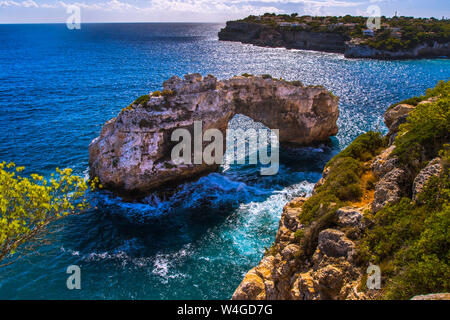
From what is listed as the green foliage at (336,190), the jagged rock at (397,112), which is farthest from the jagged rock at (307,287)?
the jagged rock at (397,112)

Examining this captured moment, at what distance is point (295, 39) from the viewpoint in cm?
15550

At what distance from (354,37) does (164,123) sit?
129168 millimetres

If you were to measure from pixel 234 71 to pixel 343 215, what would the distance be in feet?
291

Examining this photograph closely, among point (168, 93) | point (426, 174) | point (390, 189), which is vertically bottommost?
point (390, 189)

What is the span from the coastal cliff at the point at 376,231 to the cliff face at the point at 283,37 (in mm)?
138068

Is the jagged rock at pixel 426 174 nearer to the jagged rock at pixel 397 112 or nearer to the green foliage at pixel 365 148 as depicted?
the green foliage at pixel 365 148

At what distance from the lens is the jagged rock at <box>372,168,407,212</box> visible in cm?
1420

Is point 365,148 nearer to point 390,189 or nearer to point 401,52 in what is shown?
point 390,189

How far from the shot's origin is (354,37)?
13362 cm

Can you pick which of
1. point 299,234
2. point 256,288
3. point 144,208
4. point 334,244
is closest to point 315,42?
point 144,208

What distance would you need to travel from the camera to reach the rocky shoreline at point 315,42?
4684 inches

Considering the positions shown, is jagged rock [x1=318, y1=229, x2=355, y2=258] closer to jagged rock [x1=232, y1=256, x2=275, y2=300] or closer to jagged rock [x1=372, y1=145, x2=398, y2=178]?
jagged rock [x1=232, y1=256, x2=275, y2=300]
